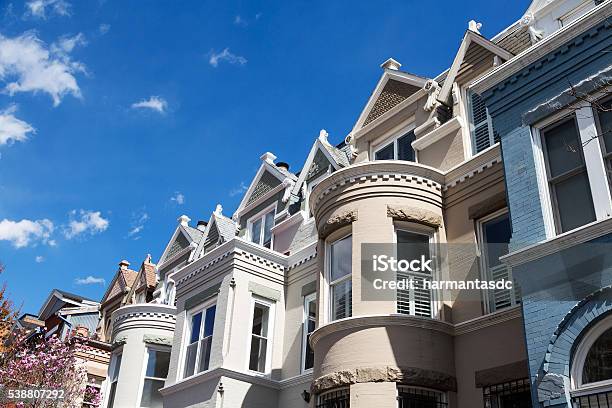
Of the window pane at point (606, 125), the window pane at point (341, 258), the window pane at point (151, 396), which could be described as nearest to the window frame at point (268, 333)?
the window pane at point (341, 258)

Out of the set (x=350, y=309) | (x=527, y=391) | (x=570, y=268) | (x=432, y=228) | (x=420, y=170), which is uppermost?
(x=420, y=170)

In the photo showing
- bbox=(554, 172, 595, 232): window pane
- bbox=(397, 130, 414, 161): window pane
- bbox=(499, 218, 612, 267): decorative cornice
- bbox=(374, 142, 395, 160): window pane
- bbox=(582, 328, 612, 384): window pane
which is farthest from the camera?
bbox=(374, 142, 395, 160): window pane

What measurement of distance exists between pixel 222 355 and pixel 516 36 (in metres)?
11.1

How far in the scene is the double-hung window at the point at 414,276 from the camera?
14.0 metres

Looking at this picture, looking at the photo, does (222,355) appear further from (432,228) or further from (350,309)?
(432,228)

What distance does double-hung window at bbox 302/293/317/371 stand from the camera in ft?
57.0

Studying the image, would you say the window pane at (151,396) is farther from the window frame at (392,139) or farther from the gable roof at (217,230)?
the window frame at (392,139)

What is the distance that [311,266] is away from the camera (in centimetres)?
1869

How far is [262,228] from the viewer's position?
23.5m

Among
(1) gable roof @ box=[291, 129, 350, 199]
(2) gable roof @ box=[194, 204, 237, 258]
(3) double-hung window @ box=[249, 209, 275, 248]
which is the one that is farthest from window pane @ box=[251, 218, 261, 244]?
(1) gable roof @ box=[291, 129, 350, 199]

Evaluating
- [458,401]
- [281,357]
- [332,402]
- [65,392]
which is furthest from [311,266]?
[65,392]

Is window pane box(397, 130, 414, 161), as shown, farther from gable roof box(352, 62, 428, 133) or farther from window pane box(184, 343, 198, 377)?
window pane box(184, 343, 198, 377)

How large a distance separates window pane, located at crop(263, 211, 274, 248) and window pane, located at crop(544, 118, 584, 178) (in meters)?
13.1

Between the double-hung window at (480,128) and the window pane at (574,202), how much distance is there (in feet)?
17.2
